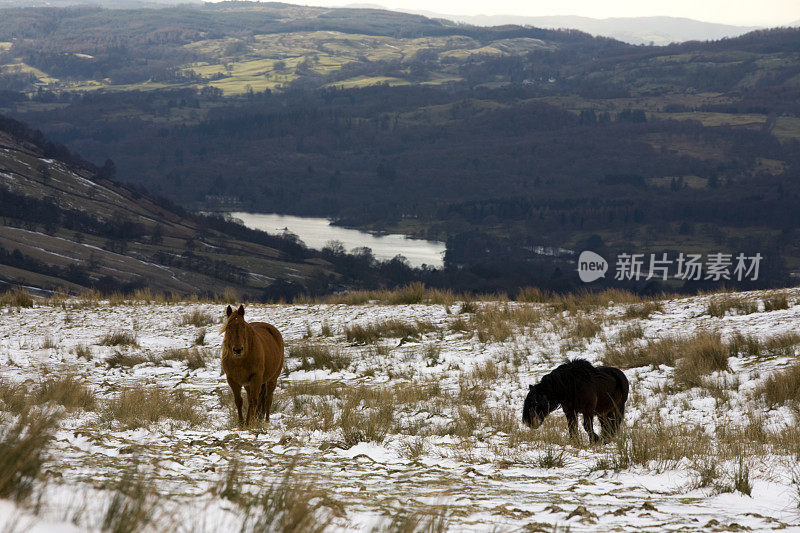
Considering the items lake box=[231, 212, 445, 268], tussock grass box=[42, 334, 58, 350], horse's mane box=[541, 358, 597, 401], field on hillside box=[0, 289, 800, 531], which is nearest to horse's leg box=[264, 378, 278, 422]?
field on hillside box=[0, 289, 800, 531]

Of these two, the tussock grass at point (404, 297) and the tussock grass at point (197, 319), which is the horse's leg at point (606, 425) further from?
the tussock grass at point (197, 319)

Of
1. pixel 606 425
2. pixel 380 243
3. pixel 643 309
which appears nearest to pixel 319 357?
pixel 606 425

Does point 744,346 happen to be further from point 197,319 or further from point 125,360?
point 197,319

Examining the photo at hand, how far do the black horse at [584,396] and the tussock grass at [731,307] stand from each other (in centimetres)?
859

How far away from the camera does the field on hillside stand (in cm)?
414

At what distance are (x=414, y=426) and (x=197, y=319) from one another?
12442mm

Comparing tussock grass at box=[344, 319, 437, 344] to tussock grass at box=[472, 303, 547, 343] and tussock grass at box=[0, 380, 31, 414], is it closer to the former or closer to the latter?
tussock grass at box=[472, 303, 547, 343]

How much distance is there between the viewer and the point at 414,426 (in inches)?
334

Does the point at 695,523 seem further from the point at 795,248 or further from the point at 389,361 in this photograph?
the point at 795,248

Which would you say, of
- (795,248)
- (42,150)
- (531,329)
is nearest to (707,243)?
(795,248)

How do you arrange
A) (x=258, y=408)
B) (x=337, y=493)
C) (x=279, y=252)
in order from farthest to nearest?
(x=279, y=252)
(x=258, y=408)
(x=337, y=493)

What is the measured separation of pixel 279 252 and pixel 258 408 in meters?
117

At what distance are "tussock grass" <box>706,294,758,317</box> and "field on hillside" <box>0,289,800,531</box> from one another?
0.08 m

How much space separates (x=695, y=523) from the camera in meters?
4.45
